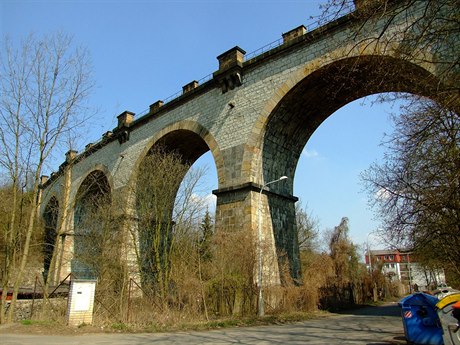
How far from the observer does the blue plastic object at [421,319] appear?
242 inches

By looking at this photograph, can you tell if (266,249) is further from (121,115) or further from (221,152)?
(121,115)

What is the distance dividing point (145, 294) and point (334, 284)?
35.0ft

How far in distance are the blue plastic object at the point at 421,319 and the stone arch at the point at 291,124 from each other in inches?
291

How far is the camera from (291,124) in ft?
49.2

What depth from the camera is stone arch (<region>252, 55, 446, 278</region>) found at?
43.9 ft

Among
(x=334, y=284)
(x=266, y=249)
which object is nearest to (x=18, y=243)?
(x=266, y=249)

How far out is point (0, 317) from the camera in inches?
406

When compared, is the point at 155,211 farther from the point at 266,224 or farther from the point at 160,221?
the point at 266,224

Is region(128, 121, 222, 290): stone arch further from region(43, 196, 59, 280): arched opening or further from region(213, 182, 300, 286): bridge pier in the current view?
region(43, 196, 59, 280): arched opening

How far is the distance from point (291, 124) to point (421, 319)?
31.8 ft

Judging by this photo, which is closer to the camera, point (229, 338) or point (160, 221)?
point (229, 338)

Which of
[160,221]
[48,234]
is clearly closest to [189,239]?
[160,221]

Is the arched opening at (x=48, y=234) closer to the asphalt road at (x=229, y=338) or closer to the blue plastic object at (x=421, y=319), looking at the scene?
the asphalt road at (x=229, y=338)

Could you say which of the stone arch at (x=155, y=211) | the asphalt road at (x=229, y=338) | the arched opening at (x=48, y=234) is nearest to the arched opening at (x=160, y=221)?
the stone arch at (x=155, y=211)
